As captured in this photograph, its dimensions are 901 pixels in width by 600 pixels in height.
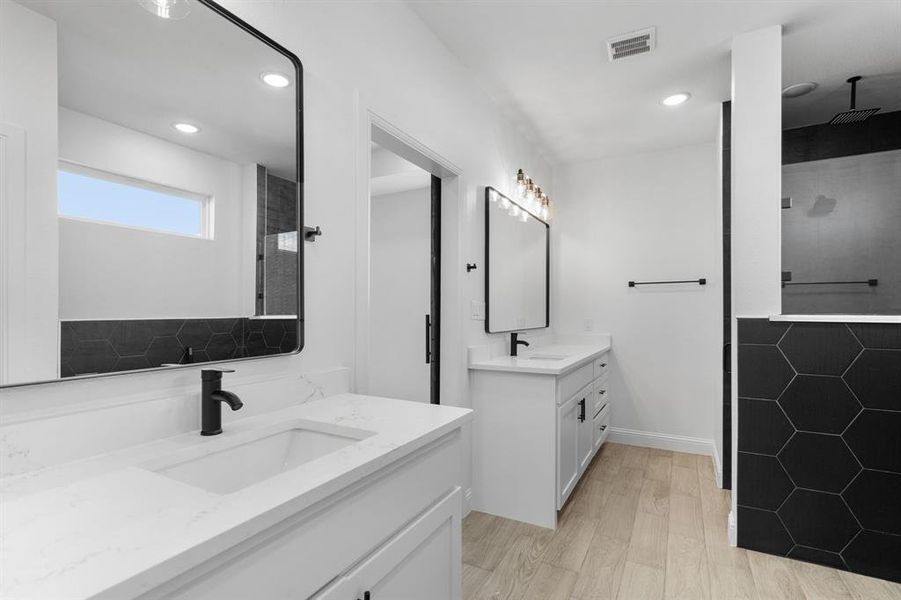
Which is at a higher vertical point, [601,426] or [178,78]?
[178,78]

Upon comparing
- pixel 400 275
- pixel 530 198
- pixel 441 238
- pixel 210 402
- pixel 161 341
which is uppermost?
pixel 530 198

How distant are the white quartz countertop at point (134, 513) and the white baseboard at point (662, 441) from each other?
3.29m

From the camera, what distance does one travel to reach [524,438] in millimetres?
2434

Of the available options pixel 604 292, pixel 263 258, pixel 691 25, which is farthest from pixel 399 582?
pixel 604 292

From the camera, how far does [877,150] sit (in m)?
3.15

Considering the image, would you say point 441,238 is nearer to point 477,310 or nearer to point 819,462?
point 477,310

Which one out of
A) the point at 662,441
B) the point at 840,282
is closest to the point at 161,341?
the point at 662,441

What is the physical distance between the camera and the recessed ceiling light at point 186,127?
1.16 meters

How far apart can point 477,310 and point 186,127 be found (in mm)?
1812

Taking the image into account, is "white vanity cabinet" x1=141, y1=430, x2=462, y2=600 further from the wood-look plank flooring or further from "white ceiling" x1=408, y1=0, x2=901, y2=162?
"white ceiling" x1=408, y1=0, x2=901, y2=162

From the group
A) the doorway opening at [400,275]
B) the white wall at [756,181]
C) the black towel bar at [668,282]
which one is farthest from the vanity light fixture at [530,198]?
the white wall at [756,181]

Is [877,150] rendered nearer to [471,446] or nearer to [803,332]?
[803,332]

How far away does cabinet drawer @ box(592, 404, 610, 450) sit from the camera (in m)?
3.28

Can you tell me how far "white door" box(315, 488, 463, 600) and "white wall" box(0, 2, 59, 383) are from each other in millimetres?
710
